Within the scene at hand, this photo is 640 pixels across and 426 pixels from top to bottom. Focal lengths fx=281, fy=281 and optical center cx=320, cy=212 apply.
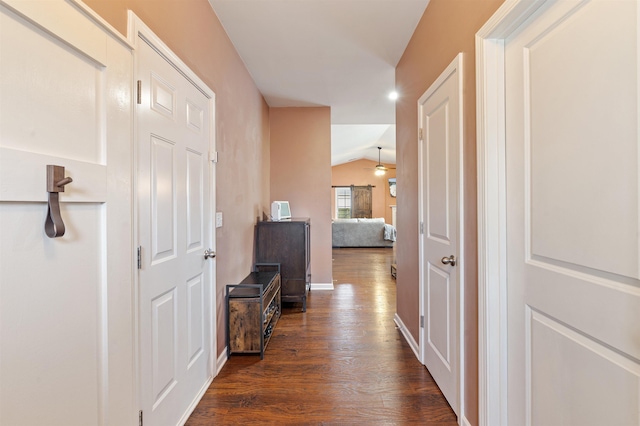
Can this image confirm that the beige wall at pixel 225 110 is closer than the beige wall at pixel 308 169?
Yes

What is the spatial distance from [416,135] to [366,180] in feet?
32.9

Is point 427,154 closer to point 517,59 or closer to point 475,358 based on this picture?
point 517,59

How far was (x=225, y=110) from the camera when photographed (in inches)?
88.9

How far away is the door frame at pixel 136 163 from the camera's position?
3.82ft

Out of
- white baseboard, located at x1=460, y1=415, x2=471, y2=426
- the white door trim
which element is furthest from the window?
the white door trim

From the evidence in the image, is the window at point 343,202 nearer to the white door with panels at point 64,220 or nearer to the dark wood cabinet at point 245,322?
the dark wood cabinet at point 245,322

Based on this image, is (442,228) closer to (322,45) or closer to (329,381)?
(329,381)

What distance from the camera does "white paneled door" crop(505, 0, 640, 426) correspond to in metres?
0.76

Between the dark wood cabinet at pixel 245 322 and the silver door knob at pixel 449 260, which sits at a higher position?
the silver door knob at pixel 449 260

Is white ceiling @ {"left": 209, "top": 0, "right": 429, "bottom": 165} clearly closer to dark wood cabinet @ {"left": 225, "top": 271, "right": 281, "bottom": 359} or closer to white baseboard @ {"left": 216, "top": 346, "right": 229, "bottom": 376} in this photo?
dark wood cabinet @ {"left": 225, "top": 271, "right": 281, "bottom": 359}

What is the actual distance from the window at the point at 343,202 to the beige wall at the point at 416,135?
932 centimetres

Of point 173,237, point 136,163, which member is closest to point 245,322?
point 173,237

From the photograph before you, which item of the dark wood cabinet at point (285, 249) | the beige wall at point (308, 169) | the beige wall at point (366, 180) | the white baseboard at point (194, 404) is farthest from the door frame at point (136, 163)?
the beige wall at point (366, 180)

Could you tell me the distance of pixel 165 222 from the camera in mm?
1408
